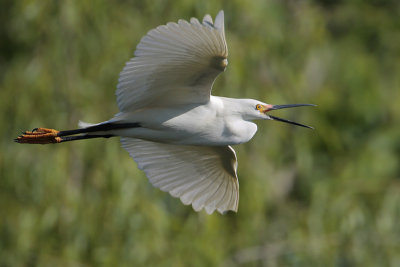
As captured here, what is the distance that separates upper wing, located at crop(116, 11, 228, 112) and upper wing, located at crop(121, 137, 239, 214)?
446mm

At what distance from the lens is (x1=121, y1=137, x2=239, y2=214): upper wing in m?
3.69

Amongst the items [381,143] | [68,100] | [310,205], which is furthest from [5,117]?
[381,143]

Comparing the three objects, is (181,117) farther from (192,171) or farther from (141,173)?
(141,173)

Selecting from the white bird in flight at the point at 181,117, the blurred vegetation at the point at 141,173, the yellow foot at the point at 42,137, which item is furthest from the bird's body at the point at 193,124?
the blurred vegetation at the point at 141,173

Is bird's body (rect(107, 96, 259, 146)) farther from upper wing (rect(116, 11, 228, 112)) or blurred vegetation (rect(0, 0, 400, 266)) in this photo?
blurred vegetation (rect(0, 0, 400, 266))

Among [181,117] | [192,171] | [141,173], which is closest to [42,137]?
[181,117]

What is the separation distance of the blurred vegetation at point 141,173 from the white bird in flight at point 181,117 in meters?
0.91

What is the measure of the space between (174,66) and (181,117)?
240 millimetres

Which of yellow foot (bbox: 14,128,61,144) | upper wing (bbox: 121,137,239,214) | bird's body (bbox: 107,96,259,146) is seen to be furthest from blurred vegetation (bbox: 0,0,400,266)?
bird's body (bbox: 107,96,259,146)

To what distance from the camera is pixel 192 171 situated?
376 cm

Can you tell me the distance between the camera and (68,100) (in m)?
4.69

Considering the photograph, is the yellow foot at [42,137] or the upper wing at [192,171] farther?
the upper wing at [192,171]

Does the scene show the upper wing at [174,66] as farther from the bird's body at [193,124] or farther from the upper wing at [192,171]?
the upper wing at [192,171]

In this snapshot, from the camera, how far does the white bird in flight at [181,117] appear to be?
3002 mm
